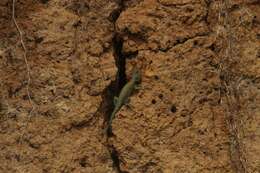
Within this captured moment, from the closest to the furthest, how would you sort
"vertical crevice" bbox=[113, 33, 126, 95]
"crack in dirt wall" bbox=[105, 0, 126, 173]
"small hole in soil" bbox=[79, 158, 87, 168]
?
"small hole in soil" bbox=[79, 158, 87, 168] → "crack in dirt wall" bbox=[105, 0, 126, 173] → "vertical crevice" bbox=[113, 33, 126, 95]

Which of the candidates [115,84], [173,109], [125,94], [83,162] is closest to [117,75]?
→ [115,84]

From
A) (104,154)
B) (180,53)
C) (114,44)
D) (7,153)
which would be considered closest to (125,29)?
(114,44)

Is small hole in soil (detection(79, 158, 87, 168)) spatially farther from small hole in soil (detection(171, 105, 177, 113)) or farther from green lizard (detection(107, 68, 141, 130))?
small hole in soil (detection(171, 105, 177, 113))

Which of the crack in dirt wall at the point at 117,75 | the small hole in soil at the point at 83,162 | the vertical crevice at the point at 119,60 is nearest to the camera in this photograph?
the small hole in soil at the point at 83,162

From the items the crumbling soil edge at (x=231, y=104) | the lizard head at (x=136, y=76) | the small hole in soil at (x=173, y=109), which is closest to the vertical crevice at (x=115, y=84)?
the lizard head at (x=136, y=76)

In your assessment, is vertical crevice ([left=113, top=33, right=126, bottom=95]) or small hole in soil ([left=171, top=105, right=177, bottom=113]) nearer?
small hole in soil ([left=171, top=105, right=177, bottom=113])

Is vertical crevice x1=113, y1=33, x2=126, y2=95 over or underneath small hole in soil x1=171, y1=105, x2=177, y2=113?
over

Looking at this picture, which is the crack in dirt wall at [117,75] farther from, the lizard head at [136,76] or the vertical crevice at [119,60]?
the lizard head at [136,76]

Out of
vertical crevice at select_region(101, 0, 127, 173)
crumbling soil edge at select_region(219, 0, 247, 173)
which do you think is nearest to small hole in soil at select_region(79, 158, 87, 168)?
vertical crevice at select_region(101, 0, 127, 173)
